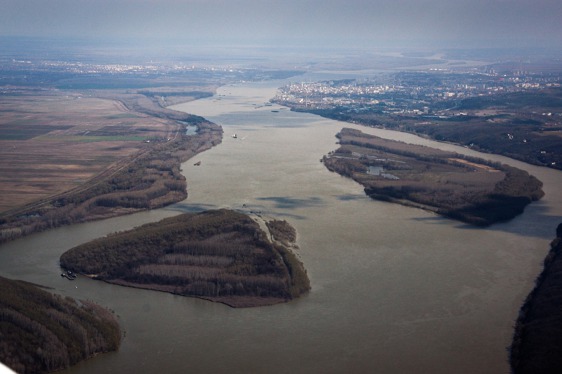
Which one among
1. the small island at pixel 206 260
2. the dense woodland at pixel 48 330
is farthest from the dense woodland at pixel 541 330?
the dense woodland at pixel 48 330

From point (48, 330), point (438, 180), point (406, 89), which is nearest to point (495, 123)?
point (438, 180)

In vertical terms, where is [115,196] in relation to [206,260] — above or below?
above

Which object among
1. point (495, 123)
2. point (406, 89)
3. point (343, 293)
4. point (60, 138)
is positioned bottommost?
point (343, 293)

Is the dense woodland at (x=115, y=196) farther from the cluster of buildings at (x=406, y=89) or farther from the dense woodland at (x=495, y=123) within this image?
the cluster of buildings at (x=406, y=89)

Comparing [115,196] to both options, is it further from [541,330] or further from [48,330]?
[541,330]

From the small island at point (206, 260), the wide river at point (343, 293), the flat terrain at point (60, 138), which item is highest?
the flat terrain at point (60, 138)
